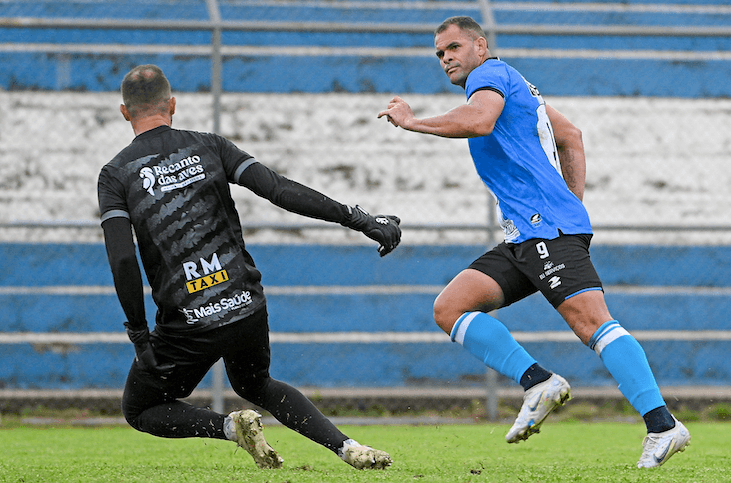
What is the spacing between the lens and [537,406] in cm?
336

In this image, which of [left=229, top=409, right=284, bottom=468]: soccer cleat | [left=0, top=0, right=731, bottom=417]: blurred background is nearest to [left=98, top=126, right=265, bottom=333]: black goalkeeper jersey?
[left=229, top=409, right=284, bottom=468]: soccer cleat

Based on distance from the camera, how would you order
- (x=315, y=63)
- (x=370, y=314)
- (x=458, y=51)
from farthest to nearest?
1. (x=315, y=63)
2. (x=370, y=314)
3. (x=458, y=51)

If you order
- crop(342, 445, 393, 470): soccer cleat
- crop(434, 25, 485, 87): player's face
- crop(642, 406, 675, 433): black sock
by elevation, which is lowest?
crop(342, 445, 393, 470): soccer cleat

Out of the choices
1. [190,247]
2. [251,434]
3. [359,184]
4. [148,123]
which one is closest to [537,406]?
[251,434]

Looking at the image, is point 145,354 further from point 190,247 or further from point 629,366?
point 629,366

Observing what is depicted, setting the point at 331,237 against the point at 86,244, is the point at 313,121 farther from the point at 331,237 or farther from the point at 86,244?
the point at 86,244

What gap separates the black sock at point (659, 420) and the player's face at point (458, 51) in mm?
1539

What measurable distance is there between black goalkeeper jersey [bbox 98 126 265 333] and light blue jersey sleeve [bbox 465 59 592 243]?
43.9 inches

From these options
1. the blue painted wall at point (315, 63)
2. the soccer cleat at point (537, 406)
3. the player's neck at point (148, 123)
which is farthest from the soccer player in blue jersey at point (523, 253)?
the blue painted wall at point (315, 63)

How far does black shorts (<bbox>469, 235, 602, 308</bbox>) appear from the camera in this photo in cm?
355

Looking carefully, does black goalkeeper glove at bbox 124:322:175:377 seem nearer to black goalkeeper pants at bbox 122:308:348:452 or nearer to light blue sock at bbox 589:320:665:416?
black goalkeeper pants at bbox 122:308:348:452

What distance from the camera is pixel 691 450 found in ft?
15.7

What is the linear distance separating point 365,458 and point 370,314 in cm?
425

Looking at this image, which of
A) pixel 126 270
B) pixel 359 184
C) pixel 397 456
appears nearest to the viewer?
pixel 126 270
